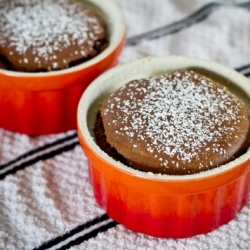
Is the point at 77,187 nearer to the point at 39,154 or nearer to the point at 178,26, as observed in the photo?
the point at 39,154

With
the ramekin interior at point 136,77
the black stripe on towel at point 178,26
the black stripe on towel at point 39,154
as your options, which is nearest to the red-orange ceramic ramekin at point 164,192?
the ramekin interior at point 136,77

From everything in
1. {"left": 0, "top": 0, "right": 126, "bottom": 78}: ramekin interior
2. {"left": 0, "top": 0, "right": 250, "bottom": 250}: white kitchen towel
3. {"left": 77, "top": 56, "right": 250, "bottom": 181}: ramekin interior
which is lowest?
{"left": 0, "top": 0, "right": 250, "bottom": 250}: white kitchen towel

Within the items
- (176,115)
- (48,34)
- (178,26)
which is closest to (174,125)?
(176,115)

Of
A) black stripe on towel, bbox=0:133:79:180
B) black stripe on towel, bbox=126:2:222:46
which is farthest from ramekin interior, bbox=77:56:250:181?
black stripe on towel, bbox=126:2:222:46

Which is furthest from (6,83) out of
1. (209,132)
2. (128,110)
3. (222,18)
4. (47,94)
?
(222,18)

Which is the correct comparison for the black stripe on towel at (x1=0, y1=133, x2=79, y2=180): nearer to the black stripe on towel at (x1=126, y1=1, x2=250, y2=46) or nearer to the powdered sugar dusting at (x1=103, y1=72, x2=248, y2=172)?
the powdered sugar dusting at (x1=103, y1=72, x2=248, y2=172)

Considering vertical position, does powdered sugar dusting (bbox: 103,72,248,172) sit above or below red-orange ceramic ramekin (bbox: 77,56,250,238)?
above

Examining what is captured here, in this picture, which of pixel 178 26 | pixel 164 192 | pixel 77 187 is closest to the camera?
pixel 164 192

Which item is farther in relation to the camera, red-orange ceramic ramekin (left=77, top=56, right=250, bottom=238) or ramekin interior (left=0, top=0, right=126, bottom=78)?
ramekin interior (left=0, top=0, right=126, bottom=78)
